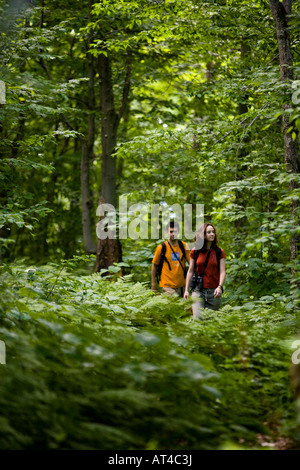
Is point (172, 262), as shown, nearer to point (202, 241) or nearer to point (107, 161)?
point (202, 241)

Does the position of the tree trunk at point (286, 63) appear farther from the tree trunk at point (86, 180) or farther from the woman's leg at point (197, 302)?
the tree trunk at point (86, 180)

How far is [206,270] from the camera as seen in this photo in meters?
7.02

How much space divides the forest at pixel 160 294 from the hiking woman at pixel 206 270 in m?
0.45

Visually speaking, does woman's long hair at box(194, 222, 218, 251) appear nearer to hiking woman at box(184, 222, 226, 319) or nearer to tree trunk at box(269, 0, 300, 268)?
hiking woman at box(184, 222, 226, 319)

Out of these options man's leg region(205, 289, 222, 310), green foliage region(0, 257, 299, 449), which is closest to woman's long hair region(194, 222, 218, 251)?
man's leg region(205, 289, 222, 310)

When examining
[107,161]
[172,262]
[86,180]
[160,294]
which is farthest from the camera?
[86,180]

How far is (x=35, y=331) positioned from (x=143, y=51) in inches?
482

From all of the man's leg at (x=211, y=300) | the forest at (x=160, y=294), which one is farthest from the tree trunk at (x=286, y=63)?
the man's leg at (x=211, y=300)

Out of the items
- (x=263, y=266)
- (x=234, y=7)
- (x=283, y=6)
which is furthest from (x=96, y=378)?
(x=234, y=7)

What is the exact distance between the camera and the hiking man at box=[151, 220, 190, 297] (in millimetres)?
7895

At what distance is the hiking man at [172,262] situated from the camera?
311 inches

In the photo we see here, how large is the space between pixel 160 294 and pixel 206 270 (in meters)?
1.17

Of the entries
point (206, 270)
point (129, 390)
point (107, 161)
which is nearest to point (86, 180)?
point (107, 161)

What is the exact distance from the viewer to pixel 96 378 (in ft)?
10.2
